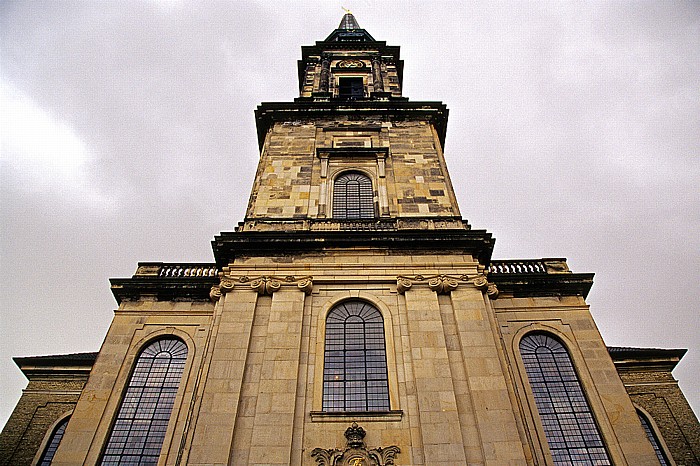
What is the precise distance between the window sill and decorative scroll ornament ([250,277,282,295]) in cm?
431

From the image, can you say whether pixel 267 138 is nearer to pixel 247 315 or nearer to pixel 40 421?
pixel 247 315

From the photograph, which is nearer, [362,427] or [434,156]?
[362,427]

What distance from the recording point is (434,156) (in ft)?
76.9

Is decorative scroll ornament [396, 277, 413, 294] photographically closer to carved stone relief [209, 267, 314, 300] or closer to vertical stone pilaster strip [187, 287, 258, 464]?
carved stone relief [209, 267, 314, 300]

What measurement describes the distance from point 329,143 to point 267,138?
2.85 meters

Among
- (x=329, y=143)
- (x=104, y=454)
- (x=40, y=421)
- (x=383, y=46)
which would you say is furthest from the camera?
(x=383, y=46)

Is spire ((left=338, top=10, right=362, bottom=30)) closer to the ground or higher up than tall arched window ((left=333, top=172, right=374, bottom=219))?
higher up

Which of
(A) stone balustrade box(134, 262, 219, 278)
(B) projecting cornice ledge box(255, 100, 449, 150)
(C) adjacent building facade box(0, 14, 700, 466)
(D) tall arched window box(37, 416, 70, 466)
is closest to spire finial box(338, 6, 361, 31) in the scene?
(B) projecting cornice ledge box(255, 100, 449, 150)

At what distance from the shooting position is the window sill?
14094 millimetres

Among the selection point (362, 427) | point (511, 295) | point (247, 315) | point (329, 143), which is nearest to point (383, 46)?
point (329, 143)

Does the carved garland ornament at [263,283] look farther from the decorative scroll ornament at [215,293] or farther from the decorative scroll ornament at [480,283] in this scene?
the decorative scroll ornament at [480,283]

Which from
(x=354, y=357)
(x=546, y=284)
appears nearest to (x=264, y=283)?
(x=354, y=357)

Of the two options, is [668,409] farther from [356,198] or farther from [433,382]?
[356,198]

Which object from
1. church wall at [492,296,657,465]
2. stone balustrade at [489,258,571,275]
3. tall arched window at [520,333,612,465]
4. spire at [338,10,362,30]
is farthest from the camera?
spire at [338,10,362,30]
